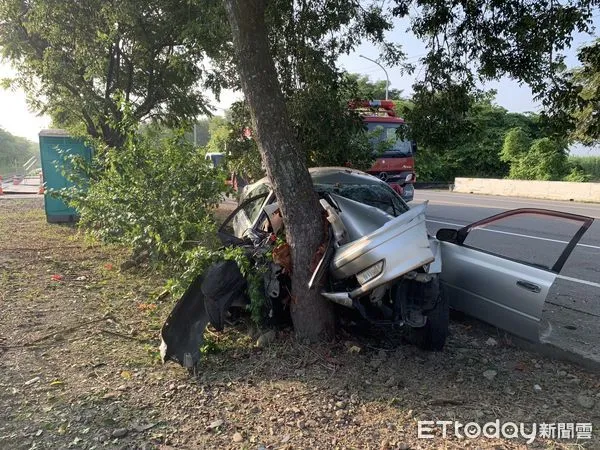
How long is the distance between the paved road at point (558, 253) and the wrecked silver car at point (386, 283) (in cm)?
68

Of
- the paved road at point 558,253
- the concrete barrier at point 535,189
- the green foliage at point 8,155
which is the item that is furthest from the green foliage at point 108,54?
the green foliage at point 8,155

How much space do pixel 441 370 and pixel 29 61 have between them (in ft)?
36.7

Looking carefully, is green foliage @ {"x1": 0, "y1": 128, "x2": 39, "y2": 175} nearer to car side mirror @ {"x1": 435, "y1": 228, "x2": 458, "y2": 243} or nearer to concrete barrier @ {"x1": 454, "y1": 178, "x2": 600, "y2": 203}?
concrete barrier @ {"x1": 454, "y1": 178, "x2": 600, "y2": 203}

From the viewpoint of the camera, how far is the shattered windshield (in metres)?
5.73

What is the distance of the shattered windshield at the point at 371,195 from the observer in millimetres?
5734

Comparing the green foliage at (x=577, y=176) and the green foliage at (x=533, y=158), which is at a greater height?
the green foliage at (x=533, y=158)

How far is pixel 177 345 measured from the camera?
12.7 feet

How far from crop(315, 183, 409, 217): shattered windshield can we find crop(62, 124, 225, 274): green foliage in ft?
4.69

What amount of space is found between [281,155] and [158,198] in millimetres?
2527

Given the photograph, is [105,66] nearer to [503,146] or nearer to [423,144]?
[423,144]

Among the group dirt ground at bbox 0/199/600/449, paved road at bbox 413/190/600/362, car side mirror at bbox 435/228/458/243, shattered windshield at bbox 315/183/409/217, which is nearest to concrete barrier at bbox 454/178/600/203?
paved road at bbox 413/190/600/362

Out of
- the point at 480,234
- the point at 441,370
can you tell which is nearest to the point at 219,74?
the point at 480,234

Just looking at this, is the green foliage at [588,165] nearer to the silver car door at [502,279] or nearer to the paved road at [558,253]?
the paved road at [558,253]

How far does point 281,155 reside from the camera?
3932mm
